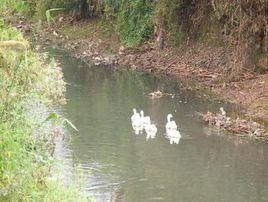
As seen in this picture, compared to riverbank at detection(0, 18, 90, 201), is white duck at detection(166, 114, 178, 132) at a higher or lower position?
lower

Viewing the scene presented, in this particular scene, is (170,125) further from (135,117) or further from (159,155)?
(159,155)

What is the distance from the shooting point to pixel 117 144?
41.2 feet

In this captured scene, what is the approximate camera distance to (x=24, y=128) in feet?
23.4

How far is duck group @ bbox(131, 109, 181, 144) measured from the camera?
1291cm

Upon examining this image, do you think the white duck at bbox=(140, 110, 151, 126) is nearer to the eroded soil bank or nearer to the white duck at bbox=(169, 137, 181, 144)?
the white duck at bbox=(169, 137, 181, 144)

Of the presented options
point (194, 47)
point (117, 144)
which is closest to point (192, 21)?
point (194, 47)

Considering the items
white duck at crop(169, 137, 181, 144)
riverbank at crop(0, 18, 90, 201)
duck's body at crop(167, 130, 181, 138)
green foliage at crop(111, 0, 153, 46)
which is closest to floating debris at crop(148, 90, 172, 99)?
duck's body at crop(167, 130, 181, 138)

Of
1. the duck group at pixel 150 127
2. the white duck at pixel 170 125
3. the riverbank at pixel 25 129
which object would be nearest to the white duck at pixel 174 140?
the duck group at pixel 150 127

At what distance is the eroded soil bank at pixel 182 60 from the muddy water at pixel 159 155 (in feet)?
2.53

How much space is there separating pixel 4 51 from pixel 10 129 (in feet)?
3.49

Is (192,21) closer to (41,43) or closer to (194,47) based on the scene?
(194,47)

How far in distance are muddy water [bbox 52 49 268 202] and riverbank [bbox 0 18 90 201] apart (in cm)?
235

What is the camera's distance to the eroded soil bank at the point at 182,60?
15734 millimetres

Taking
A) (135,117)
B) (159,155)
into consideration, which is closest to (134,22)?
(135,117)
